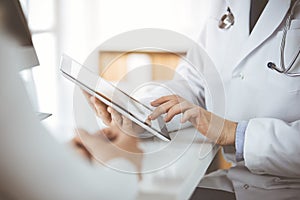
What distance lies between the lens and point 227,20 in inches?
24.0

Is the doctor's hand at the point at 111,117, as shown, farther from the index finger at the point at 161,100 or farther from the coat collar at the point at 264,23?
the coat collar at the point at 264,23

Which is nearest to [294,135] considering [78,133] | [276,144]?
[276,144]

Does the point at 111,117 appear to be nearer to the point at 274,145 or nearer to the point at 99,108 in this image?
the point at 99,108

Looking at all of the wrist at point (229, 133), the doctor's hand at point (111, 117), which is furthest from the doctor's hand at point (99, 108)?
the wrist at point (229, 133)

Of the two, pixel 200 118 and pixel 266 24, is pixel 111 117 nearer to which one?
pixel 200 118

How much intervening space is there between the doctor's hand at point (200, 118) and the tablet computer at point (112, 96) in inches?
0.7

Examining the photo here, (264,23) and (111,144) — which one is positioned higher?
(264,23)

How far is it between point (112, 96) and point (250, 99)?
18 cm

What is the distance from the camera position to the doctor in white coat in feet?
1.82

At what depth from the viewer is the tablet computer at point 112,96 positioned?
0.53m

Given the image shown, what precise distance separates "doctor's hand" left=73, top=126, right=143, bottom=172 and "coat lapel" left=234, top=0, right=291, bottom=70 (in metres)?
0.17

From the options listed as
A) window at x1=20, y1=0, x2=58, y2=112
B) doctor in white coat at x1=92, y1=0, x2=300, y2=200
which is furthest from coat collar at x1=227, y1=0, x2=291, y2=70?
window at x1=20, y1=0, x2=58, y2=112

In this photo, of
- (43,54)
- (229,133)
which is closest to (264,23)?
(229,133)

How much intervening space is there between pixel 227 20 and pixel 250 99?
0.35 feet
